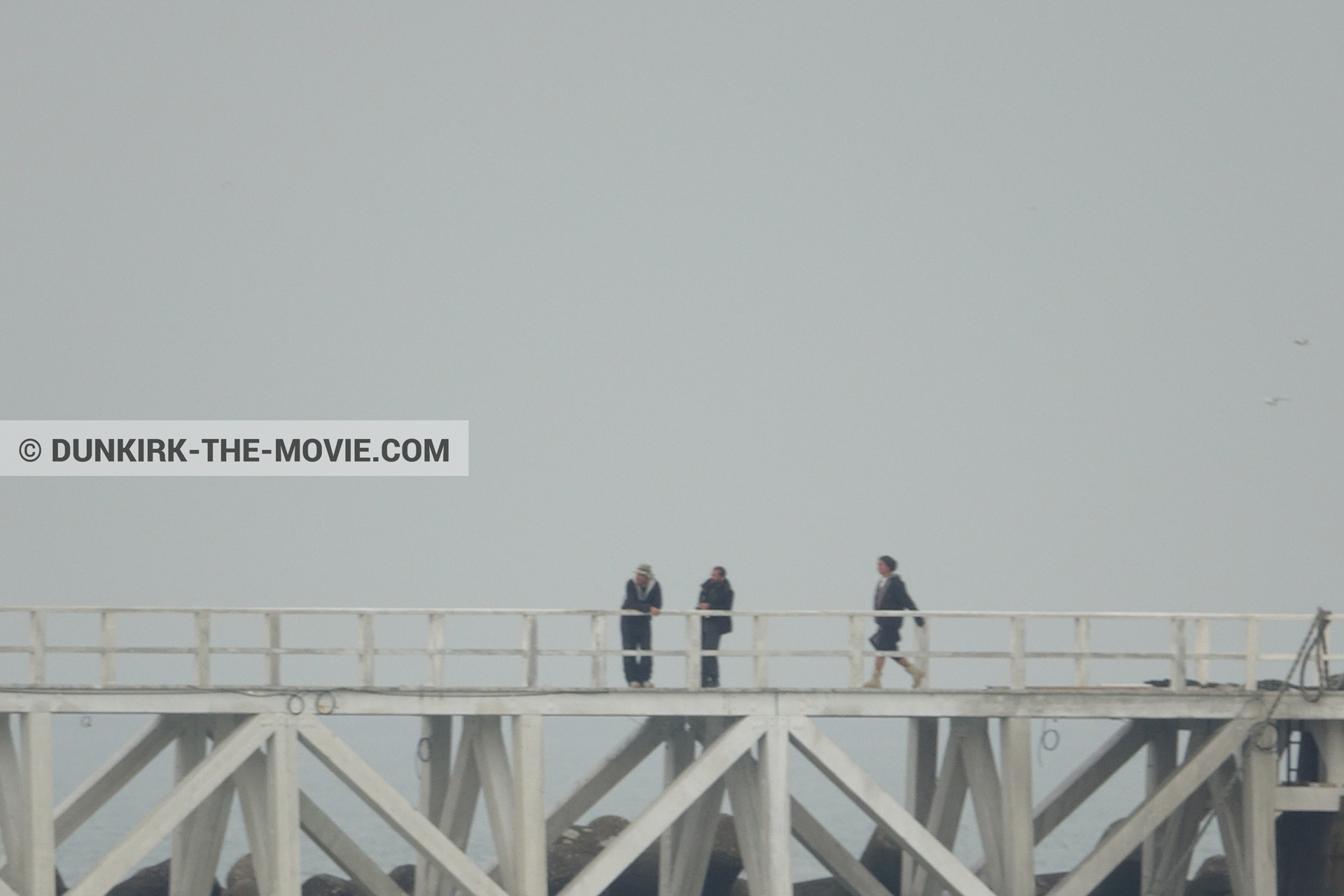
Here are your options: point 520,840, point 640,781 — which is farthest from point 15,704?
point 640,781

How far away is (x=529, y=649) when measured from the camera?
28703mm

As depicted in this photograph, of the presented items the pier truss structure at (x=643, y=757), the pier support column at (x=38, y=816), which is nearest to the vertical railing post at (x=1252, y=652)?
the pier truss structure at (x=643, y=757)

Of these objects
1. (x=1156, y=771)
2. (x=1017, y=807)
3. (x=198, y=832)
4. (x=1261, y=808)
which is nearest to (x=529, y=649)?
(x=198, y=832)

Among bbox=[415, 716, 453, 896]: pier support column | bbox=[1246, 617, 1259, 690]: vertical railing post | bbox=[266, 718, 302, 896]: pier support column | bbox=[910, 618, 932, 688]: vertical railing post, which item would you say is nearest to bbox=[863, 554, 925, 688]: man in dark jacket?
bbox=[910, 618, 932, 688]: vertical railing post

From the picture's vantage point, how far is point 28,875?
1099 inches

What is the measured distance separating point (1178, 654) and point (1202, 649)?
840 mm

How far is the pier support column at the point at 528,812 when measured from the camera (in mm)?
28672

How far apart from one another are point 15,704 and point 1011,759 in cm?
1282

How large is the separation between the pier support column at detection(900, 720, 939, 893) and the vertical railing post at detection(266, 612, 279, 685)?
34.8ft

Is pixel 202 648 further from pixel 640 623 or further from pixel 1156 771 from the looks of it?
pixel 1156 771

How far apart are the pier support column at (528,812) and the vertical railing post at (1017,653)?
→ 20.7ft

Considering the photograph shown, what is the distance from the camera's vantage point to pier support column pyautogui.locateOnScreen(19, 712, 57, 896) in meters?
27.7

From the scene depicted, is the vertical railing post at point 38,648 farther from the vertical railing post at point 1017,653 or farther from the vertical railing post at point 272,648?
the vertical railing post at point 1017,653

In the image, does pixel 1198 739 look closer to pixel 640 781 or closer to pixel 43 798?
pixel 43 798
